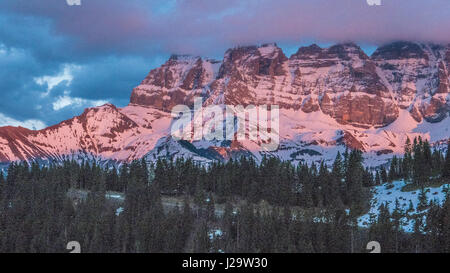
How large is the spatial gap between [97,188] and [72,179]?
1439 centimetres

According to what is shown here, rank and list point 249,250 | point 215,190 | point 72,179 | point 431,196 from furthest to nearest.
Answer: point 72,179, point 215,190, point 431,196, point 249,250

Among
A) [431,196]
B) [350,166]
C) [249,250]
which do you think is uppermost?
[350,166]

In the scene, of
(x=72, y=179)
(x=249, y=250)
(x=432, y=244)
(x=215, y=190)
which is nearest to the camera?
(x=432, y=244)

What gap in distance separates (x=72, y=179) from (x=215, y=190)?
181ft

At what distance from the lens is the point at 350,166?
533 ft

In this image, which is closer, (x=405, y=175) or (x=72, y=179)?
(x=405, y=175)

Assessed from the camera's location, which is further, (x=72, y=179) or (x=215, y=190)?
(x=72, y=179)
